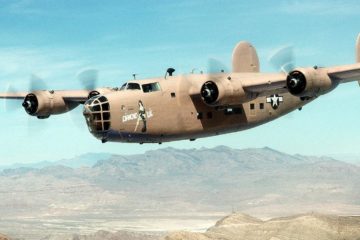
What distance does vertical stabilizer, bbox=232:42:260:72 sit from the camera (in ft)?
185

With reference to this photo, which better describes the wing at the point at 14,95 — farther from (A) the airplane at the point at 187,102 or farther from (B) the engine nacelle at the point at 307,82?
(B) the engine nacelle at the point at 307,82

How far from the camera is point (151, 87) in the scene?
4569 cm

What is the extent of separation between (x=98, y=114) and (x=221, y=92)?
29.5 feet

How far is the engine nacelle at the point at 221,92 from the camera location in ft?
146

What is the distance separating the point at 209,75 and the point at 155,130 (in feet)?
19.6

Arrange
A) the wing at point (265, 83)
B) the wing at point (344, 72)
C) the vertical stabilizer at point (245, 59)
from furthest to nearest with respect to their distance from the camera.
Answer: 1. the vertical stabilizer at point (245, 59)
2. the wing at point (265, 83)
3. the wing at point (344, 72)

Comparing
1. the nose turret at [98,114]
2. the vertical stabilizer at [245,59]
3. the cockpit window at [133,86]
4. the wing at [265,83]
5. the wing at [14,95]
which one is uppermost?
the vertical stabilizer at [245,59]

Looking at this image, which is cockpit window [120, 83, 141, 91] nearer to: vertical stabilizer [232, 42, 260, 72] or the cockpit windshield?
the cockpit windshield

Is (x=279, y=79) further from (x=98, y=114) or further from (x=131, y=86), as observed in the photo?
(x=98, y=114)

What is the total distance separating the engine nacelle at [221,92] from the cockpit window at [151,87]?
338 cm

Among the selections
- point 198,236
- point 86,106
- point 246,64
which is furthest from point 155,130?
point 198,236

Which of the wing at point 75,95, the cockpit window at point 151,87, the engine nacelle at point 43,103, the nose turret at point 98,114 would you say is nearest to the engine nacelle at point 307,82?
the cockpit window at point 151,87

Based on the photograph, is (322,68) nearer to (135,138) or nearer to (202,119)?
(202,119)

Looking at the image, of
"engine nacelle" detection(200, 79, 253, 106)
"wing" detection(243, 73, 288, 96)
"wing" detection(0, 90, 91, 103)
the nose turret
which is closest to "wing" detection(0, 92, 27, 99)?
"wing" detection(0, 90, 91, 103)
